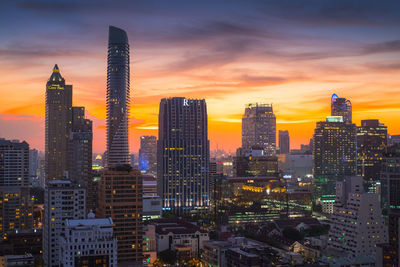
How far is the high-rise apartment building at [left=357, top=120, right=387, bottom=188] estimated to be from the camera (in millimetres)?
165738

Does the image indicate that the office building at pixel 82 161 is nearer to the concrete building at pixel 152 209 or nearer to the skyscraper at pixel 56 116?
the concrete building at pixel 152 209

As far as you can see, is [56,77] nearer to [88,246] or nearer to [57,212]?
[57,212]

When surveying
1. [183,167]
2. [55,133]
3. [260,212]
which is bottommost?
[260,212]

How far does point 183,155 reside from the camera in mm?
147125

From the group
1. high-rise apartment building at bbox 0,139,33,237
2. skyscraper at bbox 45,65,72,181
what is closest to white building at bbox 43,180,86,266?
high-rise apartment building at bbox 0,139,33,237

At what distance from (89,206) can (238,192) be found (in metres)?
47.6

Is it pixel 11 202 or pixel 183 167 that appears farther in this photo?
pixel 183 167

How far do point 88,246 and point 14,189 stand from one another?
162ft

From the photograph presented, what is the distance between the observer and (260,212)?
11675cm

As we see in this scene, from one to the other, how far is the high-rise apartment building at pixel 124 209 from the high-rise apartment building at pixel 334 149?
104448 millimetres

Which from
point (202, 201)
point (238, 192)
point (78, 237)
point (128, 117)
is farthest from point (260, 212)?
point (78, 237)

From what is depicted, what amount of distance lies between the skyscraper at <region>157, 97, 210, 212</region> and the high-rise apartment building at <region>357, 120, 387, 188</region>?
50489 mm

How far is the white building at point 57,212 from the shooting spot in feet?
215

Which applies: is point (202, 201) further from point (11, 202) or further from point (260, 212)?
point (11, 202)
